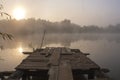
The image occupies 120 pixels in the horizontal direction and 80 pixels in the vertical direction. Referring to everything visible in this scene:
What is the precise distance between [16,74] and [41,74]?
1.89m

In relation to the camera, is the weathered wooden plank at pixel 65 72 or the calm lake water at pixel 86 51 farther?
the calm lake water at pixel 86 51

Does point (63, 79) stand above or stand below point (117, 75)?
above

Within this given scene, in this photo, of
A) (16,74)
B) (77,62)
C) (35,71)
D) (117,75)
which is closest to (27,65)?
(35,71)

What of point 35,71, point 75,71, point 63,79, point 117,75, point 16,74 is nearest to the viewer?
point 63,79

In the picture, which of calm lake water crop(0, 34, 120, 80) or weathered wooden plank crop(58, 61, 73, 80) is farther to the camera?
calm lake water crop(0, 34, 120, 80)

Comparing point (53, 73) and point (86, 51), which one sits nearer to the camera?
point (53, 73)

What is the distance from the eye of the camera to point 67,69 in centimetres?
1104

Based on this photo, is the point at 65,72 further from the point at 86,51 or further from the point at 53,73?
the point at 86,51

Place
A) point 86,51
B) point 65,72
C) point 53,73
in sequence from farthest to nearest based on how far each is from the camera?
point 86,51 < point 65,72 < point 53,73

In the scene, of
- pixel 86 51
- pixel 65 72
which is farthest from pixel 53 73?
pixel 86 51

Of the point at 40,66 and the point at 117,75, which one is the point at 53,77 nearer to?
the point at 40,66

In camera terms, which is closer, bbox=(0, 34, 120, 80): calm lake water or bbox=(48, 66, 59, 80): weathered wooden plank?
bbox=(48, 66, 59, 80): weathered wooden plank

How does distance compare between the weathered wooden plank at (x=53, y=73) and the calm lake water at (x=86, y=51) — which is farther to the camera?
the calm lake water at (x=86, y=51)

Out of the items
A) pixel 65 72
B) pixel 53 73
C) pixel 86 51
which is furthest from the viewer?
pixel 86 51
